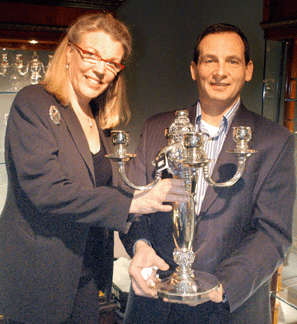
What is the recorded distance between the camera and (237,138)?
114cm

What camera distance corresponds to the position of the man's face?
153 cm

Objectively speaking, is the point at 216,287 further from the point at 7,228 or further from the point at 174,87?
the point at 174,87

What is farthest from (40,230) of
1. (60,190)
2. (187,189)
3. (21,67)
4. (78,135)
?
(21,67)

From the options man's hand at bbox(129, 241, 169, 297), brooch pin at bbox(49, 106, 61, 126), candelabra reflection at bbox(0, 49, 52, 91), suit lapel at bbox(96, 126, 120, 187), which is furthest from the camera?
candelabra reflection at bbox(0, 49, 52, 91)

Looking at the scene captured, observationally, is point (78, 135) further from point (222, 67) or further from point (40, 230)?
point (222, 67)

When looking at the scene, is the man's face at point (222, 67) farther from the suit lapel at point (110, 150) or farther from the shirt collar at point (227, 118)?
the suit lapel at point (110, 150)

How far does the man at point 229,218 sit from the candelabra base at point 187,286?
44mm

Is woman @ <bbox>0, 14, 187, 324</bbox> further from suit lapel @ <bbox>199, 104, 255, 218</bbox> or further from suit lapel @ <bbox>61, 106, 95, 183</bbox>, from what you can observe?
suit lapel @ <bbox>199, 104, 255, 218</bbox>

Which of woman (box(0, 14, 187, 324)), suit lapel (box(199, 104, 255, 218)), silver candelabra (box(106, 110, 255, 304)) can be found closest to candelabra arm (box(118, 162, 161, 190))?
silver candelabra (box(106, 110, 255, 304))

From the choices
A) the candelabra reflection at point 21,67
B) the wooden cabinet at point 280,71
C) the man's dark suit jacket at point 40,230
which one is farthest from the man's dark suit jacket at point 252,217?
the candelabra reflection at point 21,67

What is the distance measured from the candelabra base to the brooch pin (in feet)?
2.36

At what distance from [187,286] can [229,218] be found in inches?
12.7

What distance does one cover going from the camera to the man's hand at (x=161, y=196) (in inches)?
49.0

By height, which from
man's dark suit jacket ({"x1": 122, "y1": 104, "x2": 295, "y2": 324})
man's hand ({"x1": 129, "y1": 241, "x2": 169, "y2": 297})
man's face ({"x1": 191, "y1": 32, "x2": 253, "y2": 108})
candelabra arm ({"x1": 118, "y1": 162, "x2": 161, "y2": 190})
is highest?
man's face ({"x1": 191, "y1": 32, "x2": 253, "y2": 108})
